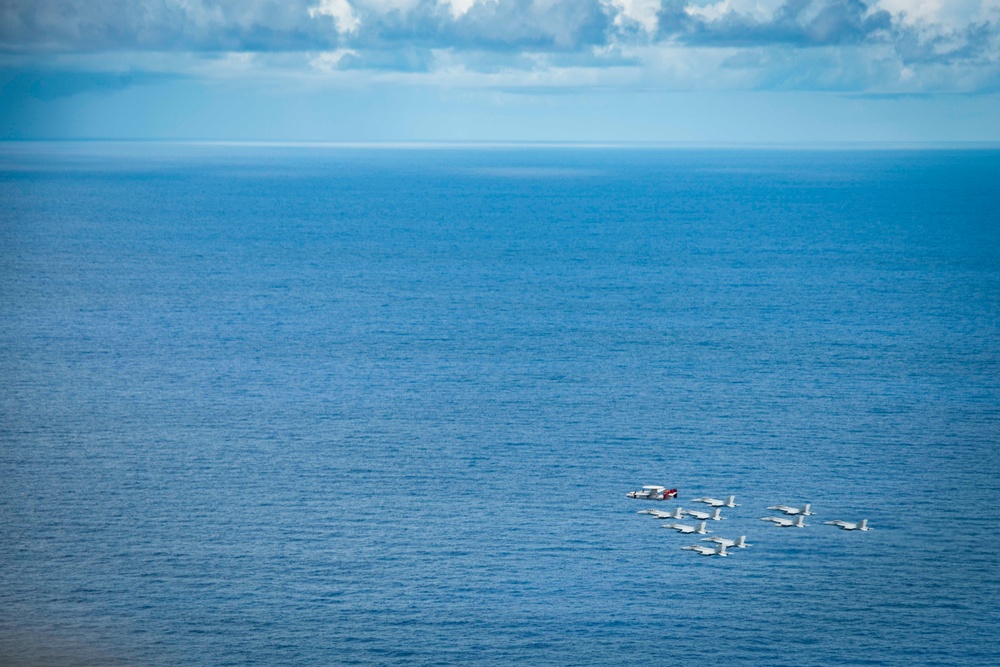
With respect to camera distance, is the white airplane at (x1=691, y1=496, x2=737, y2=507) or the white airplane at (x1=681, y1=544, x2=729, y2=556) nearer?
the white airplane at (x1=681, y1=544, x2=729, y2=556)

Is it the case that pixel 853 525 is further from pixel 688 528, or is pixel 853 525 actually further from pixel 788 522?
pixel 688 528

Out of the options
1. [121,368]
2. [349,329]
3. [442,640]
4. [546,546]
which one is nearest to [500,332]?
[349,329]

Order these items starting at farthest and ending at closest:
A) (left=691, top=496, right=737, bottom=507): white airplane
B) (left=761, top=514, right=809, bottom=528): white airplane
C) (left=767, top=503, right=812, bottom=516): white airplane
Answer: (left=691, top=496, right=737, bottom=507): white airplane → (left=767, top=503, right=812, bottom=516): white airplane → (left=761, top=514, right=809, bottom=528): white airplane

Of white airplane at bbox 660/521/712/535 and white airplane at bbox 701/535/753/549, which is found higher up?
white airplane at bbox 660/521/712/535

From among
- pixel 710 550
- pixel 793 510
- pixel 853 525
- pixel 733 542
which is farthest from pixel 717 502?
pixel 853 525

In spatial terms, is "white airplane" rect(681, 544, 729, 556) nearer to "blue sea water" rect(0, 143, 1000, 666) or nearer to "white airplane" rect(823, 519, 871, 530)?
"blue sea water" rect(0, 143, 1000, 666)

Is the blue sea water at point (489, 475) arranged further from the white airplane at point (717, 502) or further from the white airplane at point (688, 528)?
the white airplane at point (717, 502)

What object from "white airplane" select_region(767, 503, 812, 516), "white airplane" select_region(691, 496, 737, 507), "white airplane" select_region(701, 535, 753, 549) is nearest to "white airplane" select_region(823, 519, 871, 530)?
"white airplane" select_region(767, 503, 812, 516)
